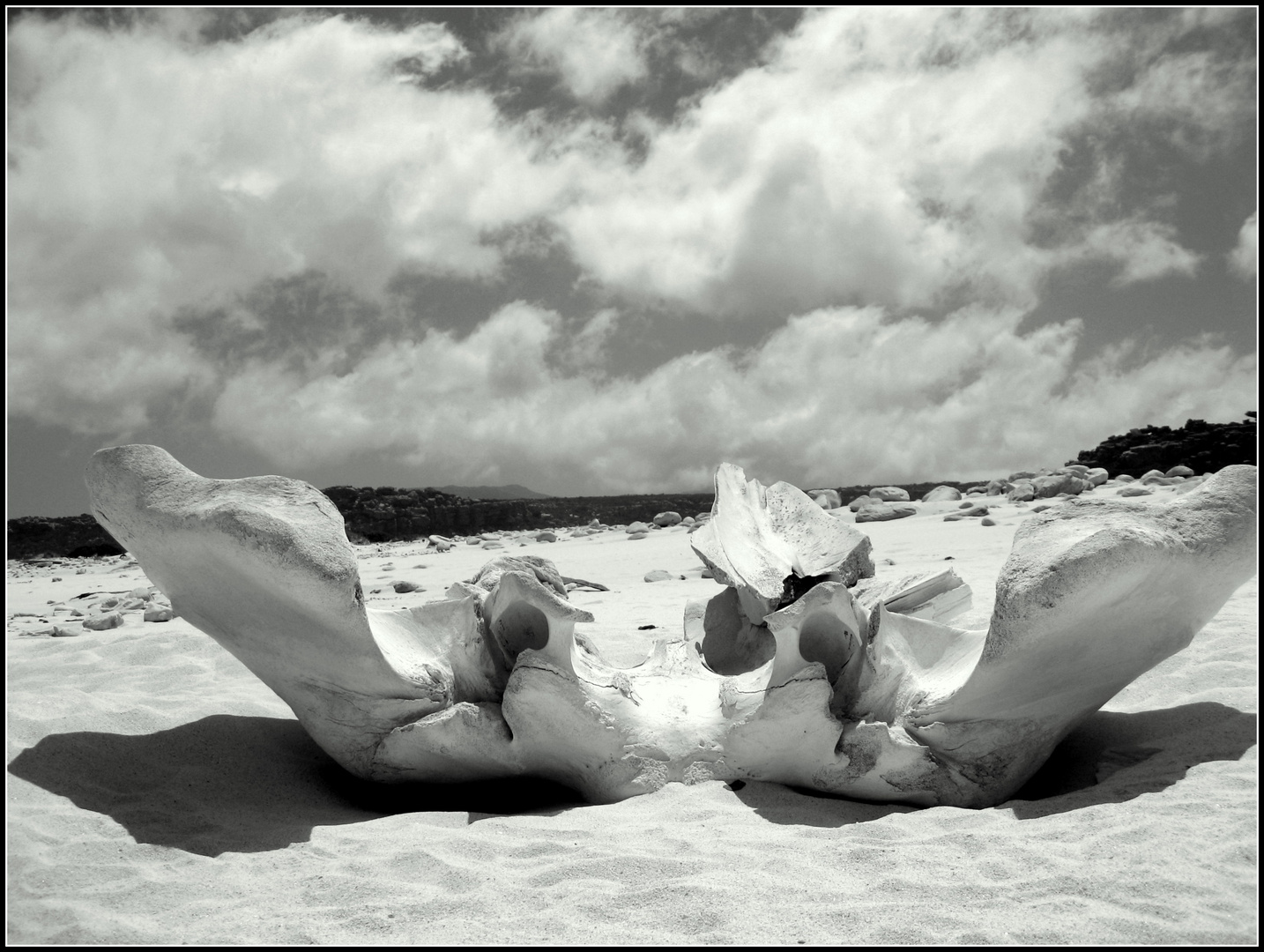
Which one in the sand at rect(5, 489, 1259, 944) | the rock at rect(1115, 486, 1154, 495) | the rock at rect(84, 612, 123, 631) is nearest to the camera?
the sand at rect(5, 489, 1259, 944)

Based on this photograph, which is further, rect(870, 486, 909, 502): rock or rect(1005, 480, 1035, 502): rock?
rect(870, 486, 909, 502): rock

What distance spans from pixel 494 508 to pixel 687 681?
16.8 meters

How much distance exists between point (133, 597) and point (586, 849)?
7075mm

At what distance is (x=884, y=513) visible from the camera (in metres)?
11.7

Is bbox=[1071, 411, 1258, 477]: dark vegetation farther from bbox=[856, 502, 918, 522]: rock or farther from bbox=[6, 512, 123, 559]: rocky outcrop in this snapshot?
bbox=[6, 512, 123, 559]: rocky outcrop

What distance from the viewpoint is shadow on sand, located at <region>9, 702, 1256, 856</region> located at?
2.96m

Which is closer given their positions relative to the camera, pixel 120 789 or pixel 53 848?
pixel 53 848

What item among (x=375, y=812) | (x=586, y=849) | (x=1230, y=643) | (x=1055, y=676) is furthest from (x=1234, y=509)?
(x=375, y=812)

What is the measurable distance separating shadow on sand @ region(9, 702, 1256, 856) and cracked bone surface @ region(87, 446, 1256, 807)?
123 millimetres

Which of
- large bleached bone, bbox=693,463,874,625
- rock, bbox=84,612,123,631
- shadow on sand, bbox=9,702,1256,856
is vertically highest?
large bleached bone, bbox=693,463,874,625

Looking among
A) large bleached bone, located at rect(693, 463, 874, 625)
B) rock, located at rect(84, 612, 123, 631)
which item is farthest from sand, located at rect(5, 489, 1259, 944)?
rock, located at rect(84, 612, 123, 631)

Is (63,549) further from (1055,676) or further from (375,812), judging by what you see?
(1055,676)

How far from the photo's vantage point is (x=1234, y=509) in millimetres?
3207

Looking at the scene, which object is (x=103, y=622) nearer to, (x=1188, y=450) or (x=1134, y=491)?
(x=1134, y=491)
